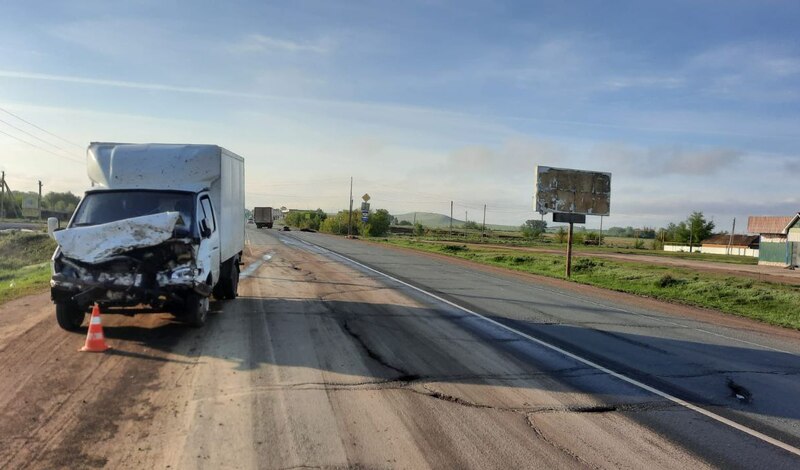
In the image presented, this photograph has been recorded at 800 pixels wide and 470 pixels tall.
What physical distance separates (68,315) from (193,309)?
1791mm

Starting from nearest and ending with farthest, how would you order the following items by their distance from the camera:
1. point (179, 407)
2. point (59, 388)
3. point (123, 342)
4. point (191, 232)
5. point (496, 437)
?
point (496, 437) → point (179, 407) → point (59, 388) → point (123, 342) → point (191, 232)

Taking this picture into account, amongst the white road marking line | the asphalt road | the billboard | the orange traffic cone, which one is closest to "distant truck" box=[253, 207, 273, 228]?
the billboard

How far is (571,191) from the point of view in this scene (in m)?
29.3

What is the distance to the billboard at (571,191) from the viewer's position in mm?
29016

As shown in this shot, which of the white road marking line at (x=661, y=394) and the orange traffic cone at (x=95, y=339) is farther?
the orange traffic cone at (x=95, y=339)

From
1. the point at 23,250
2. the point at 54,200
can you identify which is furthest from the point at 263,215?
the point at 54,200

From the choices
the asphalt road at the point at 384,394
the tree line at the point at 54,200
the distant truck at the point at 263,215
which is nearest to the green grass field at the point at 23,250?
the asphalt road at the point at 384,394

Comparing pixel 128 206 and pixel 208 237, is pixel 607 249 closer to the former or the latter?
pixel 208 237

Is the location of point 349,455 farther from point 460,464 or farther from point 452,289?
point 452,289

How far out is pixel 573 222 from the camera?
29.0 meters

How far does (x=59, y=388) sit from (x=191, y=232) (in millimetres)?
3280

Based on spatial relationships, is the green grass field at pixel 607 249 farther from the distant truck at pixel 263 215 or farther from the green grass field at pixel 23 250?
the green grass field at pixel 23 250

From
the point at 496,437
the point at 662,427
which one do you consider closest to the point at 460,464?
the point at 496,437

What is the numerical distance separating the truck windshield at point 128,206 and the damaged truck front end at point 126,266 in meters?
0.75
